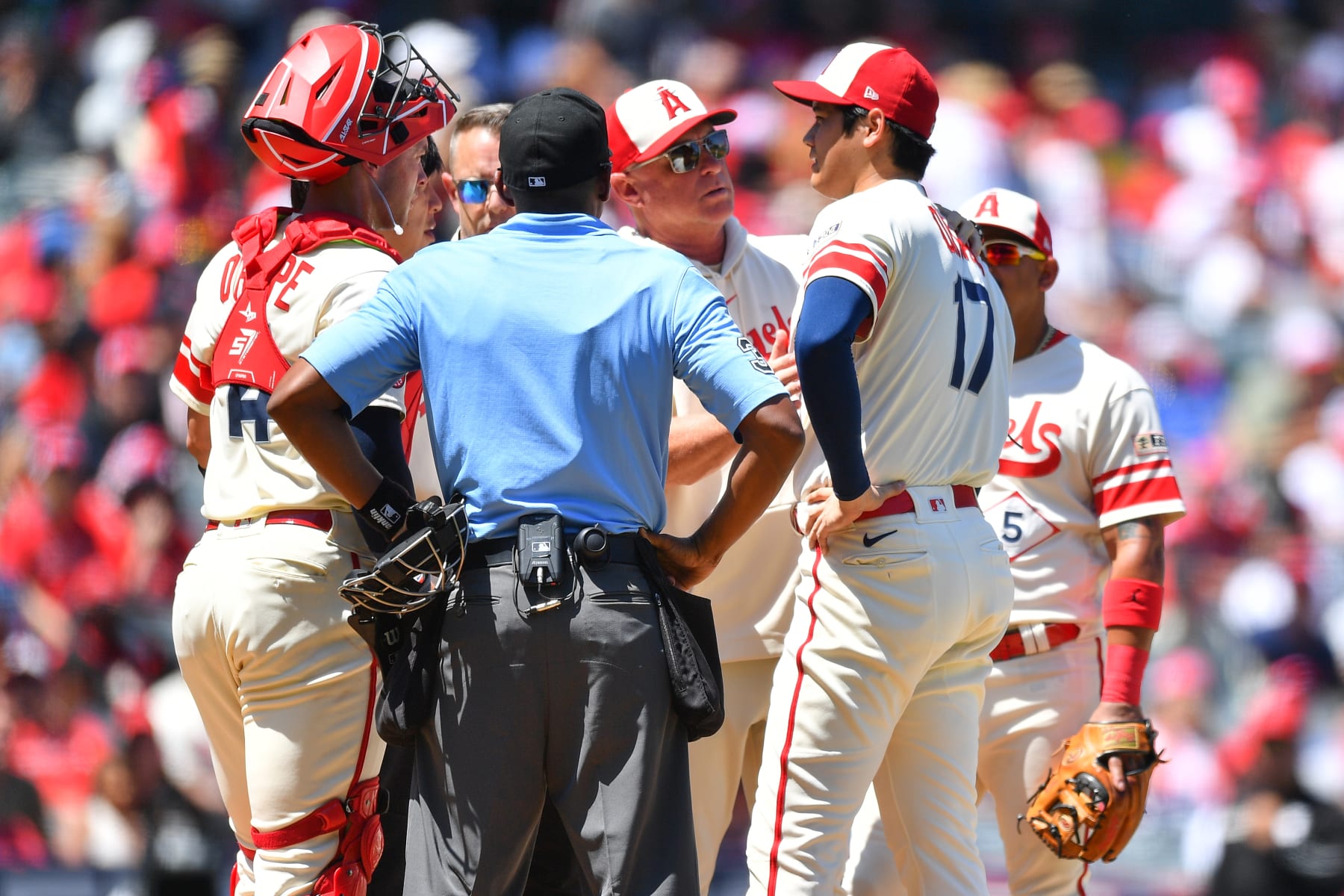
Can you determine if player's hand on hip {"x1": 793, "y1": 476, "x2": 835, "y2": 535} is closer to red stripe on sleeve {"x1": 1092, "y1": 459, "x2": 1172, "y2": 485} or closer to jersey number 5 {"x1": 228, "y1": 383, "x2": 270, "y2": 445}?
red stripe on sleeve {"x1": 1092, "y1": 459, "x2": 1172, "y2": 485}

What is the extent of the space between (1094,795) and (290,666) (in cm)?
210

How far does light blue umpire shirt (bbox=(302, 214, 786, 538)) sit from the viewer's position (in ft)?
10.4

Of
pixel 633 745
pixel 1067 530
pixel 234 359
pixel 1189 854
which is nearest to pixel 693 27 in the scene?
pixel 1189 854

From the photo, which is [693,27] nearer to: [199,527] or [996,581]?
[199,527]

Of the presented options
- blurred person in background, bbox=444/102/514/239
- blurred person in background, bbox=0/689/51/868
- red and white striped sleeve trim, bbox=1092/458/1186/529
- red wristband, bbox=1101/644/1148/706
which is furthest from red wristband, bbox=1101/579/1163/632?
blurred person in background, bbox=0/689/51/868

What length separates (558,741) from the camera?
313 cm

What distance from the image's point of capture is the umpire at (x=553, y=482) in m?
3.11

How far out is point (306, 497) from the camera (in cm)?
362

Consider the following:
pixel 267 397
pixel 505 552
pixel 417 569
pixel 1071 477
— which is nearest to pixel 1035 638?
pixel 1071 477

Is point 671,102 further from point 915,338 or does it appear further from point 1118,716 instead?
point 1118,716

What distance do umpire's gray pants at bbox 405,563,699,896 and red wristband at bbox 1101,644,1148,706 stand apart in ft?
5.44

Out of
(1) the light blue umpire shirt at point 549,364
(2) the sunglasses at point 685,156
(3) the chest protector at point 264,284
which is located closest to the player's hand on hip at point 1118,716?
(1) the light blue umpire shirt at point 549,364

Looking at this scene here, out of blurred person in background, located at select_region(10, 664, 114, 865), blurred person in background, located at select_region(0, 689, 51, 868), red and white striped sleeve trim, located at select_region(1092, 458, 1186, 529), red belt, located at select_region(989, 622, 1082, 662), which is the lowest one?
blurred person in background, located at select_region(0, 689, 51, 868)

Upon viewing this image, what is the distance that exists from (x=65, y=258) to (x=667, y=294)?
849 centimetres
